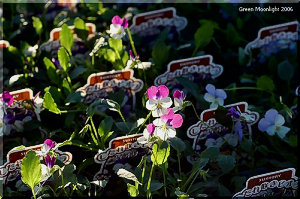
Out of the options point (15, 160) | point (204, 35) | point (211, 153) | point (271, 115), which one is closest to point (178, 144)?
point (211, 153)

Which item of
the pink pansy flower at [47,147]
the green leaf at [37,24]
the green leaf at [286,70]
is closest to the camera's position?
the pink pansy flower at [47,147]

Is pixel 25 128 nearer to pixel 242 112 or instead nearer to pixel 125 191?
pixel 125 191

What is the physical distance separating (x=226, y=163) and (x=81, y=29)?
2.29 ft

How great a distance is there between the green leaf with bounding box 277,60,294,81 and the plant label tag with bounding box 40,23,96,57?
2.10 ft

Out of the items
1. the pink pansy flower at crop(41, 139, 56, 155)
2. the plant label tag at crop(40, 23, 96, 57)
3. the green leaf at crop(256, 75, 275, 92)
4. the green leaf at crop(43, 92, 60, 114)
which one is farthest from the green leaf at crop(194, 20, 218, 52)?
the pink pansy flower at crop(41, 139, 56, 155)

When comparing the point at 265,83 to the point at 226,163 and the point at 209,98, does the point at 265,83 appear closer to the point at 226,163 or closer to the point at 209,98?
the point at 209,98

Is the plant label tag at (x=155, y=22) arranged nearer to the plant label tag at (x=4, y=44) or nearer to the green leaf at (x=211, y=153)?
the plant label tag at (x=4, y=44)

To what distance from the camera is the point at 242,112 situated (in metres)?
1.39

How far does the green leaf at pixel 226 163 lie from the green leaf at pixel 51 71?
565 mm

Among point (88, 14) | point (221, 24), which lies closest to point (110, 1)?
point (88, 14)

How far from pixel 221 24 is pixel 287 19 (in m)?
0.25

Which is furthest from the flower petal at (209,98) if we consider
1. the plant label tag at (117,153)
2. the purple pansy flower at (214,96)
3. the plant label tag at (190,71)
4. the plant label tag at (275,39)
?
the plant label tag at (275,39)

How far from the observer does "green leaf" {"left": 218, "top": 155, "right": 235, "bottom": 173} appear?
1.29 m

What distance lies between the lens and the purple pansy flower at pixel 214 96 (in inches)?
57.1
